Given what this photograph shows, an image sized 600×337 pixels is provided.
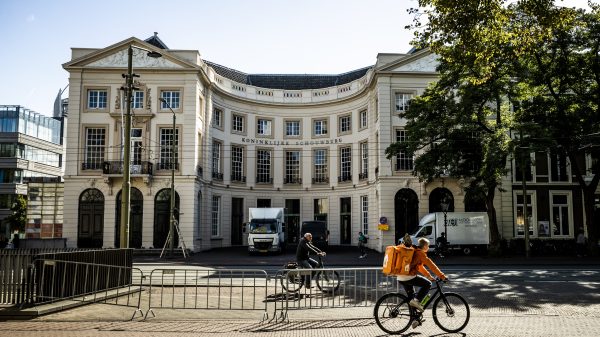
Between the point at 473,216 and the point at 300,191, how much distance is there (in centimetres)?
1700

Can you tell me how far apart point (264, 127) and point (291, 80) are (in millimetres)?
6742

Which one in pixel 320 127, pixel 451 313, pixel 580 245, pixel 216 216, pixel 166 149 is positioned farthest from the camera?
pixel 320 127

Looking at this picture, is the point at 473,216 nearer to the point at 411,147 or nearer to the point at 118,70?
the point at 411,147

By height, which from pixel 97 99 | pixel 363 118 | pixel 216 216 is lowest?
pixel 216 216

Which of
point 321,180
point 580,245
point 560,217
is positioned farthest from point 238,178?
point 580,245

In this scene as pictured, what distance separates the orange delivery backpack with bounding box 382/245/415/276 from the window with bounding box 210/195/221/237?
33.0m

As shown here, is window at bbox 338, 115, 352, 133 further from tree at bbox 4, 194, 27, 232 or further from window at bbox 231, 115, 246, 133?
tree at bbox 4, 194, 27, 232

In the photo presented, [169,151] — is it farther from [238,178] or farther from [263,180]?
[263,180]

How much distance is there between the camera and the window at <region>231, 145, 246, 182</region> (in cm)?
4397

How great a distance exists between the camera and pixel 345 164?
44.3 m

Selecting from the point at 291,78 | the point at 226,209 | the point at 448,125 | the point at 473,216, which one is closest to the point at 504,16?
the point at 448,125

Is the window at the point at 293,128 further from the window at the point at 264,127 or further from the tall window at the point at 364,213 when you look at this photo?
the tall window at the point at 364,213

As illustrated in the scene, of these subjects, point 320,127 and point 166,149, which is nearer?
point 166,149

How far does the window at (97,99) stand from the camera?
3759 centimetres
